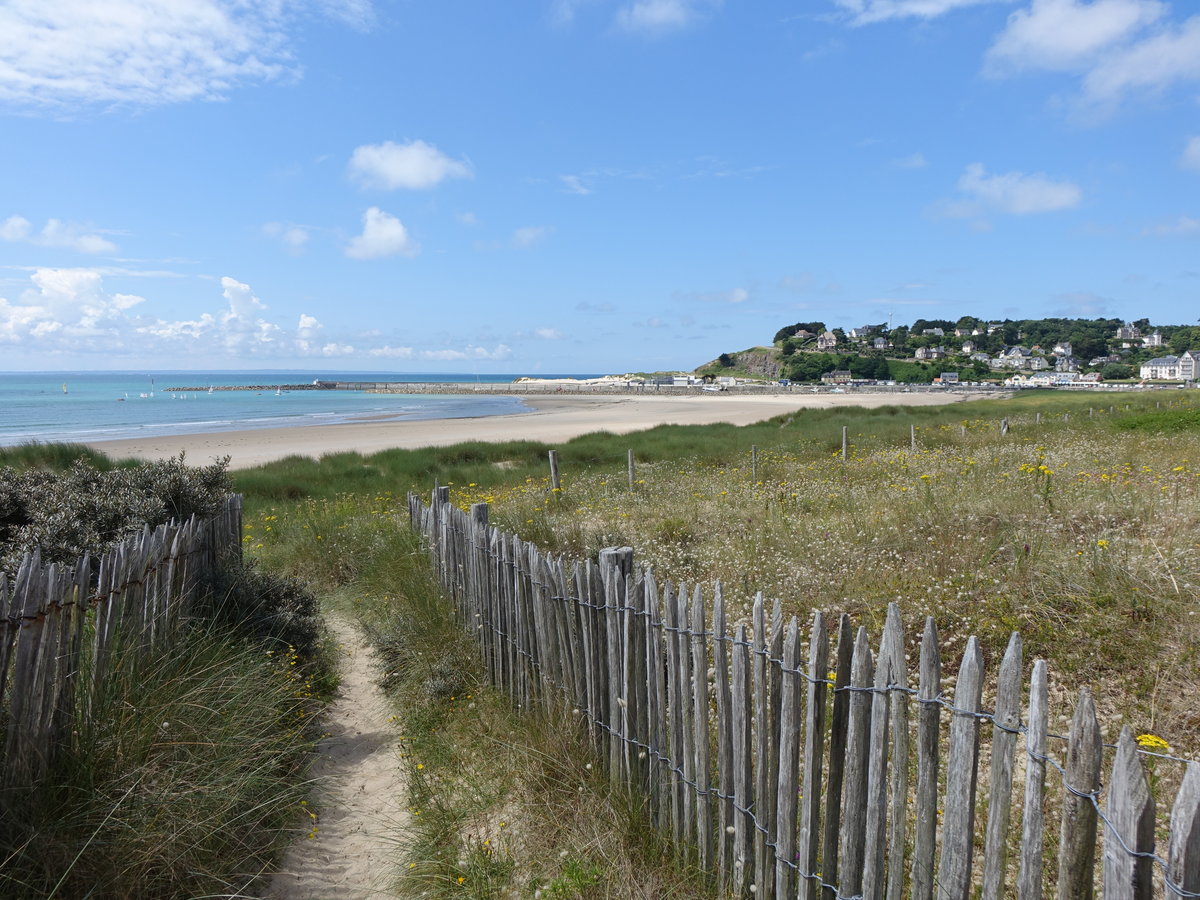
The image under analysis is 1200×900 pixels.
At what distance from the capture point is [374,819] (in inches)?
174

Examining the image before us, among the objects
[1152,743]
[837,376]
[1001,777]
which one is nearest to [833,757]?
[1001,777]

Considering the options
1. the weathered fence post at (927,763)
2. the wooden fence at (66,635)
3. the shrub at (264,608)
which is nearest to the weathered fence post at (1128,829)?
the weathered fence post at (927,763)

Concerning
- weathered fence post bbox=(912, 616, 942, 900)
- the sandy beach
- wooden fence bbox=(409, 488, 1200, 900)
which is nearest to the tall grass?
wooden fence bbox=(409, 488, 1200, 900)

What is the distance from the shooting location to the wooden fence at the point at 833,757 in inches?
76.8

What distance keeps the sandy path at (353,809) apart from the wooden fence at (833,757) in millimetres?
1115

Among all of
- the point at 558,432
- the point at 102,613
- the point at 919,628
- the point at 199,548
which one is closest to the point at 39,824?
the point at 102,613

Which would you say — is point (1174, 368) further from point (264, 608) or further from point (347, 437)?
point (264, 608)

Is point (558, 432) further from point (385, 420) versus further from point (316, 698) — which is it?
point (316, 698)

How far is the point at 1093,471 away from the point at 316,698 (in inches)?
382

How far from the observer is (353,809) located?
454 centimetres

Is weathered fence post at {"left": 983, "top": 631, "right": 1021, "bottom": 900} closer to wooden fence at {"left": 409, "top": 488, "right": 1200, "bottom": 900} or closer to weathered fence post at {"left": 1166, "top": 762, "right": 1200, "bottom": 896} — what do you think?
wooden fence at {"left": 409, "top": 488, "right": 1200, "bottom": 900}

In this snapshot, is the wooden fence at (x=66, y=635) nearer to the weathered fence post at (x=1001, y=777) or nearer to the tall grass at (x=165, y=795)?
the tall grass at (x=165, y=795)

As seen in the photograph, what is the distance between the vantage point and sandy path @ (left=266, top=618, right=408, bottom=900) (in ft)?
12.5

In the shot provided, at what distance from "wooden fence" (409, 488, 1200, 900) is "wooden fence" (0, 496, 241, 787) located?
7.39 ft
